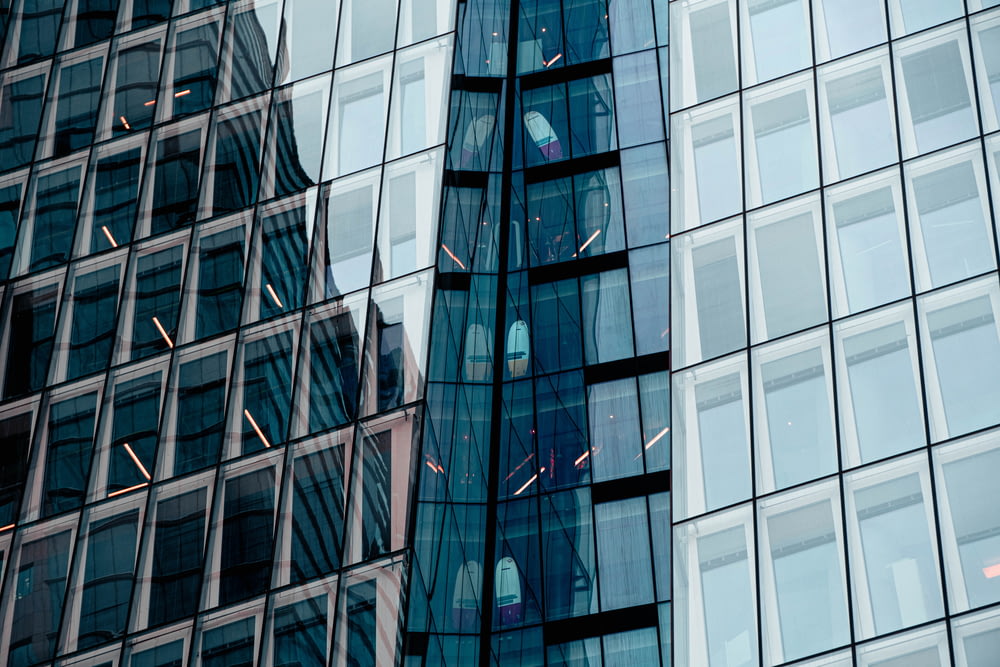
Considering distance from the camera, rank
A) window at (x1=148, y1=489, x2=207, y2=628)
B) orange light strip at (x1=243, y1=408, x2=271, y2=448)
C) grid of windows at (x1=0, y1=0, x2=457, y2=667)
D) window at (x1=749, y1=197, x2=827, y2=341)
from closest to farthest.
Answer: window at (x1=749, y1=197, x2=827, y2=341), grid of windows at (x1=0, y1=0, x2=457, y2=667), window at (x1=148, y1=489, x2=207, y2=628), orange light strip at (x1=243, y1=408, x2=271, y2=448)

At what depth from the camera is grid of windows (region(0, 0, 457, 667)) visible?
102 feet

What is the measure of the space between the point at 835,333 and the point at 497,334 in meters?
12.0

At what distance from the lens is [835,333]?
28.8m

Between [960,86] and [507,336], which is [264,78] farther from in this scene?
[960,86]

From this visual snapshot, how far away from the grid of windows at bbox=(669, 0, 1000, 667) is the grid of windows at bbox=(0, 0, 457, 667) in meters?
6.90

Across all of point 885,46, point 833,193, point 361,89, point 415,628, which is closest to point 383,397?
point 415,628

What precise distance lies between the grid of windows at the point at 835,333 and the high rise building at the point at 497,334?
83 mm

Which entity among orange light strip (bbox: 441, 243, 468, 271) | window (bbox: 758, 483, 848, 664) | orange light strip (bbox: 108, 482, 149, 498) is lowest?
window (bbox: 758, 483, 848, 664)

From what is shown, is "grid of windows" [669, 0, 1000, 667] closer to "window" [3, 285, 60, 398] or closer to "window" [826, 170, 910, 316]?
"window" [826, 170, 910, 316]

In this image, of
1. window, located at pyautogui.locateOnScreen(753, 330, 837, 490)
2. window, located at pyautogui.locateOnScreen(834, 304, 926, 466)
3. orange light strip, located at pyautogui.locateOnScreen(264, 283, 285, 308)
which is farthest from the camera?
orange light strip, located at pyautogui.locateOnScreen(264, 283, 285, 308)

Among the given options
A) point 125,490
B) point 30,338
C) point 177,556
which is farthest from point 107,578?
point 30,338

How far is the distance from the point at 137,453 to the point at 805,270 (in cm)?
1717

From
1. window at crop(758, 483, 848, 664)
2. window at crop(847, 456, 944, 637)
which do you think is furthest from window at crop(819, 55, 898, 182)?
window at crop(758, 483, 848, 664)

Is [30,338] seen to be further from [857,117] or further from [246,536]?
[857,117]
